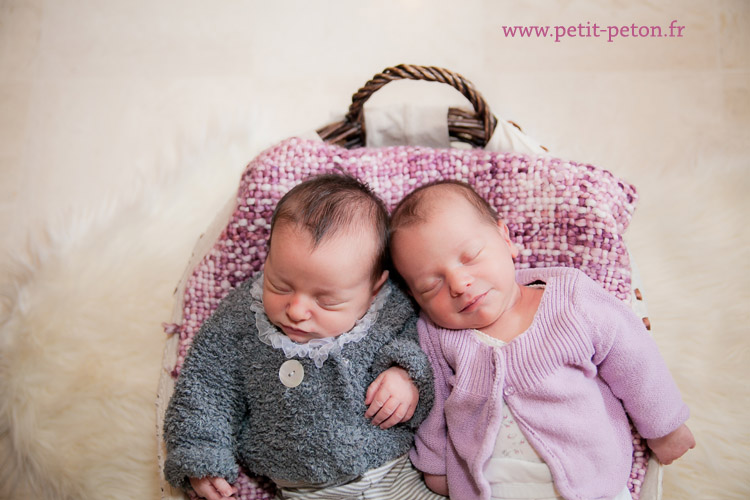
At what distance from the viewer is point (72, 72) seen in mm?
2242

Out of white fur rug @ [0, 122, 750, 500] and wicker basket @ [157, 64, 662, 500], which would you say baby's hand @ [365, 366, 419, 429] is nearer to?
wicker basket @ [157, 64, 662, 500]

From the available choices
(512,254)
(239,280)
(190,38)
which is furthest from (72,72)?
(512,254)

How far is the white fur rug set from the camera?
152 centimetres

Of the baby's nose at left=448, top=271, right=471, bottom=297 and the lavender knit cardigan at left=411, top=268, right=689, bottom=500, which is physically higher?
the baby's nose at left=448, top=271, right=471, bottom=297

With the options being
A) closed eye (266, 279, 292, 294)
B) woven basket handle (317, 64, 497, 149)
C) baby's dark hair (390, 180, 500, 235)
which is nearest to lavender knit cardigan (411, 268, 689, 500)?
baby's dark hair (390, 180, 500, 235)

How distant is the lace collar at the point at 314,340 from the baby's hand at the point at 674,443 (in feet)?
2.03

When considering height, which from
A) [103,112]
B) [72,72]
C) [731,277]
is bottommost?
[731,277]

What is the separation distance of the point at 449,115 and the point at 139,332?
98 cm

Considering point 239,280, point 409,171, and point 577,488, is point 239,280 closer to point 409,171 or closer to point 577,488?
point 409,171

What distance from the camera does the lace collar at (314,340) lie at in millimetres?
1234

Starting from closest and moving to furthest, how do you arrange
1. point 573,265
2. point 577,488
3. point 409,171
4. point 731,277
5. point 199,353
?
1. point 577,488
2. point 199,353
3. point 573,265
4. point 409,171
5. point 731,277

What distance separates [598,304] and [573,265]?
0.50ft

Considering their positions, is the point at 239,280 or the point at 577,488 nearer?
the point at 577,488

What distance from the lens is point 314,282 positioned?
1173mm
